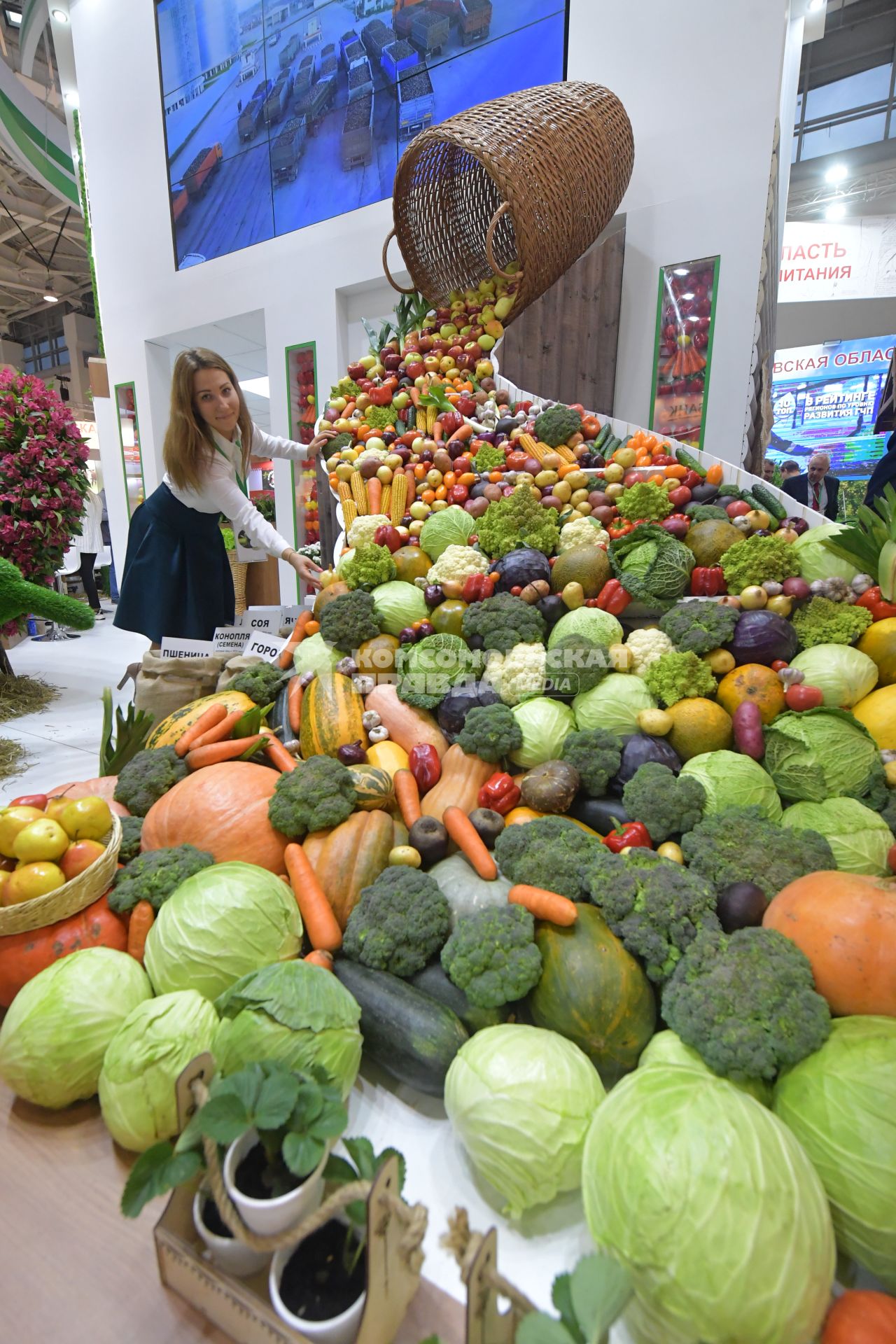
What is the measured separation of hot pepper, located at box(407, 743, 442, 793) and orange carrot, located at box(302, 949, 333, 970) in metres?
0.57

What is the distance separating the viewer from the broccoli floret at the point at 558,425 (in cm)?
259

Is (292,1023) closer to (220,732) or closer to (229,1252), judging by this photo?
(229,1252)

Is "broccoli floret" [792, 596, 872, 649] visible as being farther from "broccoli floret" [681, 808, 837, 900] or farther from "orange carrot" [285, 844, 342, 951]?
"orange carrot" [285, 844, 342, 951]

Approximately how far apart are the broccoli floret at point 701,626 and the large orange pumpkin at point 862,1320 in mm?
1313

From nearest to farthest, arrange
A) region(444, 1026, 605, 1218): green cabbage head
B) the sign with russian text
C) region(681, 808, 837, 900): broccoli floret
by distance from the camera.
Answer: region(444, 1026, 605, 1218): green cabbage head → region(681, 808, 837, 900): broccoli floret → the sign with russian text

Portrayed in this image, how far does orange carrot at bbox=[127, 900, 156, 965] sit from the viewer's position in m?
1.39

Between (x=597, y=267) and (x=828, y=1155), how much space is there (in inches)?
178

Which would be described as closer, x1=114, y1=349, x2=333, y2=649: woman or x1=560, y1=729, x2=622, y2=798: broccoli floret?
x1=560, y1=729, x2=622, y2=798: broccoli floret

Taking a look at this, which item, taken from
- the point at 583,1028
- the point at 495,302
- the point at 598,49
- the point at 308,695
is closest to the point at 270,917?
the point at 583,1028

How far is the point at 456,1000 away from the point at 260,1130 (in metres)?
0.47

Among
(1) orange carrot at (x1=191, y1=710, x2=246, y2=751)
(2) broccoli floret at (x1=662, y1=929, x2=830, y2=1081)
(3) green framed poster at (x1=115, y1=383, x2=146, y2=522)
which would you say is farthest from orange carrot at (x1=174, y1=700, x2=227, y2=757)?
(3) green framed poster at (x1=115, y1=383, x2=146, y2=522)

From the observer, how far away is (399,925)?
131cm

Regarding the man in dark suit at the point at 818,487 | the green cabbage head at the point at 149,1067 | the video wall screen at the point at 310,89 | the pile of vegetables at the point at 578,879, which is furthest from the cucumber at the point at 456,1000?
the man in dark suit at the point at 818,487

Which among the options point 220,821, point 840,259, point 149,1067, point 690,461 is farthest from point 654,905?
point 840,259
